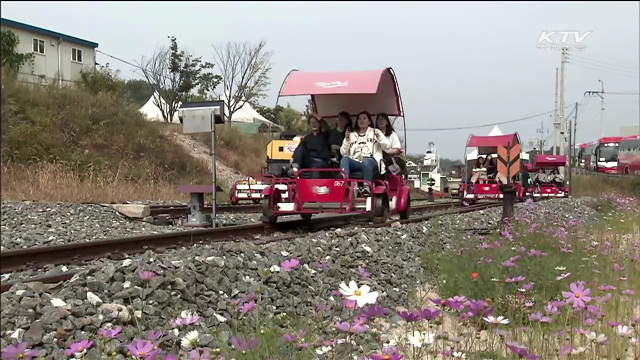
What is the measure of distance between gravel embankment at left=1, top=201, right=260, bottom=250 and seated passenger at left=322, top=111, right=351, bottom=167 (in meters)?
2.80

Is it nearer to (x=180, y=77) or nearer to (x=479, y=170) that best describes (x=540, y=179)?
(x=479, y=170)

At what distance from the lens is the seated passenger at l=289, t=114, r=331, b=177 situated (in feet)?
32.3

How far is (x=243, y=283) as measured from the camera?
446 centimetres

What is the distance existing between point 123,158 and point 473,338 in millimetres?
18913

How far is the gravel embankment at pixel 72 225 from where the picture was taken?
7167 mm

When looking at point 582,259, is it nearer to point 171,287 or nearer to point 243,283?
point 243,283

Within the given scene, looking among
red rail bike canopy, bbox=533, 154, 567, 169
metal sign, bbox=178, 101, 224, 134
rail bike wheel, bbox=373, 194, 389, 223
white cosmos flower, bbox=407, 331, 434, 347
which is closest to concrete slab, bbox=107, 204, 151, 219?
metal sign, bbox=178, 101, 224, 134

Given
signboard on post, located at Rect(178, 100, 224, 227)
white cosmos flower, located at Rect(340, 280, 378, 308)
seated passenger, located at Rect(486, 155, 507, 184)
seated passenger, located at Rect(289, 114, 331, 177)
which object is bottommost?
seated passenger, located at Rect(486, 155, 507, 184)

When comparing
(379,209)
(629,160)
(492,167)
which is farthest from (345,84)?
(629,160)

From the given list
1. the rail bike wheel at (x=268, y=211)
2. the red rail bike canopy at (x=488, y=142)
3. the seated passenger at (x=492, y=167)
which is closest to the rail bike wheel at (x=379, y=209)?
the rail bike wheel at (x=268, y=211)

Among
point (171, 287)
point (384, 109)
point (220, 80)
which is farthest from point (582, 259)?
point (220, 80)

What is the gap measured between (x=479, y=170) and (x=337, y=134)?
14.2 m

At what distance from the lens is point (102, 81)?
106 feet

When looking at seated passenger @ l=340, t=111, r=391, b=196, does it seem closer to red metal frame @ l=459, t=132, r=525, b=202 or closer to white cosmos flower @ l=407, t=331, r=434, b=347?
white cosmos flower @ l=407, t=331, r=434, b=347
